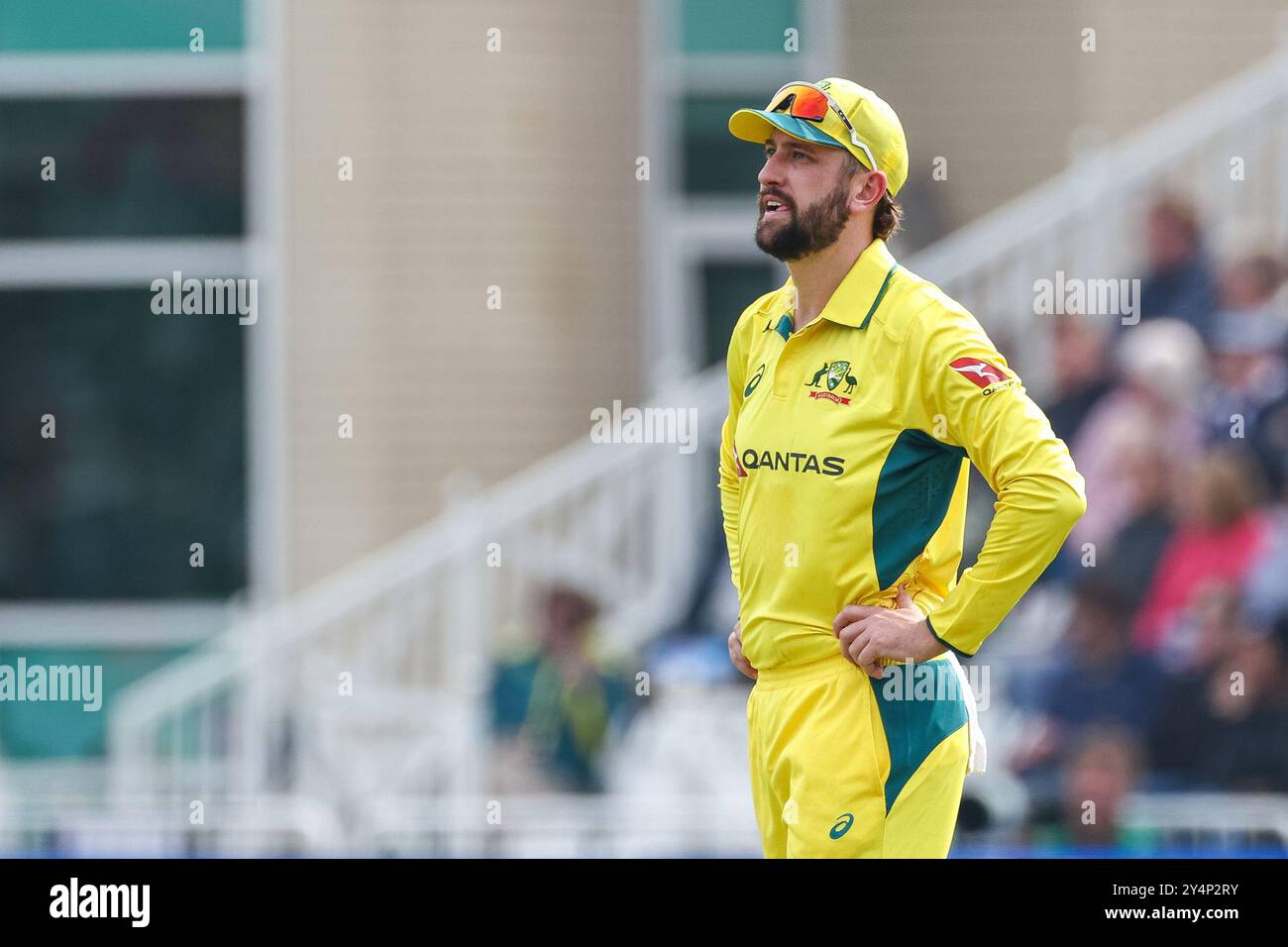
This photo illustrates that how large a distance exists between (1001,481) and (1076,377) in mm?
4744

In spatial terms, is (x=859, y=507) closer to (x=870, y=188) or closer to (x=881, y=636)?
(x=881, y=636)

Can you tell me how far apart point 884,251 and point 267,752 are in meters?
6.44

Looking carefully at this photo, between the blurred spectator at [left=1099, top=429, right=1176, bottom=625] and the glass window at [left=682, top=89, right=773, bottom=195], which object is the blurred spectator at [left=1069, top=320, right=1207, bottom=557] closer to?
the blurred spectator at [left=1099, top=429, right=1176, bottom=625]

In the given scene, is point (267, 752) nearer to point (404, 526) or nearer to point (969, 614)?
point (404, 526)

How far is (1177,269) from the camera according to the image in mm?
8695

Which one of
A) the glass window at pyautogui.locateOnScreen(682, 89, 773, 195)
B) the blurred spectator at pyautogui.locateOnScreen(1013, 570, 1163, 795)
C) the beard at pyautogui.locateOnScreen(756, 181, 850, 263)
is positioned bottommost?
the blurred spectator at pyautogui.locateOnScreen(1013, 570, 1163, 795)

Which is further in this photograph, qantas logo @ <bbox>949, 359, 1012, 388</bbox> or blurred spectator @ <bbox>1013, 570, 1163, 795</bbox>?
blurred spectator @ <bbox>1013, 570, 1163, 795</bbox>

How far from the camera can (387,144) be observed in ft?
35.4

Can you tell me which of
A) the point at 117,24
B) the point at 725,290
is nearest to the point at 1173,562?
the point at 725,290

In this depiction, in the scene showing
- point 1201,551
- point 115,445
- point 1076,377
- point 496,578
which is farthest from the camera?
point 115,445

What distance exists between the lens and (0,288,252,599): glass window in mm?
11141

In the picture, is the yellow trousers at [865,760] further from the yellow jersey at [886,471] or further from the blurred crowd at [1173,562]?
the blurred crowd at [1173,562]
